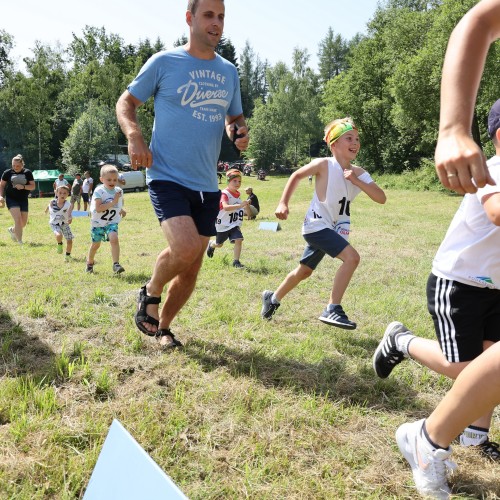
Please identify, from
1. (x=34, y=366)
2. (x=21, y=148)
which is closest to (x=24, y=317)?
(x=34, y=366)

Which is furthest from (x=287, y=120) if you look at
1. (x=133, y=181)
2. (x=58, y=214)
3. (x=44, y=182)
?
(x=58, y=214)

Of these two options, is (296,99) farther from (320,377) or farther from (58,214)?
(320,377)

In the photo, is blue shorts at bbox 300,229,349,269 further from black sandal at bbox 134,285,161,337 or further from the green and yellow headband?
black sandal at bbox 134,285,161,337

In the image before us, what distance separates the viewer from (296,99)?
63531mm

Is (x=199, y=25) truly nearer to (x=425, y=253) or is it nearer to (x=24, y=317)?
(x=24, y=317)

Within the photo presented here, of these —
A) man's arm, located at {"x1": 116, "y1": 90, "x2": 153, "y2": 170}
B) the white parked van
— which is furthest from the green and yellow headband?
the white parked van

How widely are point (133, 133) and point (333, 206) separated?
1.95 metres

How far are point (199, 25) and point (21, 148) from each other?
48.9 m

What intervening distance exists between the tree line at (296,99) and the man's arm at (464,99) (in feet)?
91.2

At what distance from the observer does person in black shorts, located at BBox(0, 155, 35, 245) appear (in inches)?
411

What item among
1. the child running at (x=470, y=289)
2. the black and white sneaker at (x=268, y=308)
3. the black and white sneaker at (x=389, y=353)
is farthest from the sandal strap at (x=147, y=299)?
the child running at (x=470, y=289)

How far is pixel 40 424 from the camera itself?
8.07ft

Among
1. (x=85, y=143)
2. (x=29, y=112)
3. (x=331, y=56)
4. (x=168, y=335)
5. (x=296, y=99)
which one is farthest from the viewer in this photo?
(x=331, y=56)

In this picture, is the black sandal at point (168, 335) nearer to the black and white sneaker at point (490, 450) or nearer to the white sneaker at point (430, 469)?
the white sneaker at point (430, 469)
